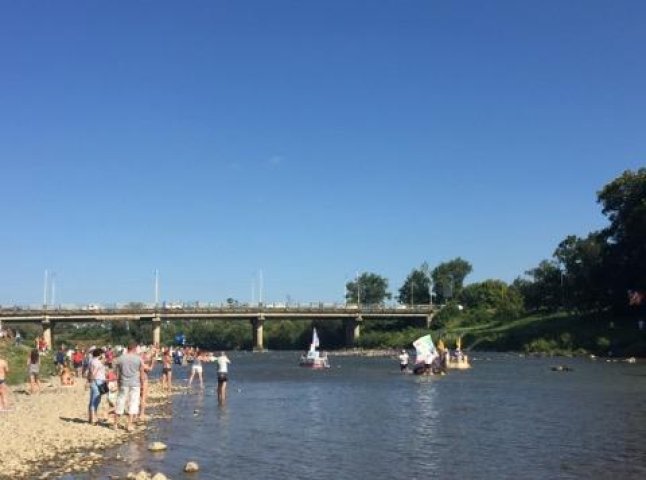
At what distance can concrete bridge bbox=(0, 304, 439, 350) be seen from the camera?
142 meters

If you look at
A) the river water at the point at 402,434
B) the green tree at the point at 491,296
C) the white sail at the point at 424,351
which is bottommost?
the river water at the point at 402,434

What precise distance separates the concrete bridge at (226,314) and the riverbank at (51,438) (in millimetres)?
109168

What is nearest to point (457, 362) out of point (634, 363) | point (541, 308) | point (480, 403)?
point (634, 363)

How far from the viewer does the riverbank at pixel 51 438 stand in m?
19.3

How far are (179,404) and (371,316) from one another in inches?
5025

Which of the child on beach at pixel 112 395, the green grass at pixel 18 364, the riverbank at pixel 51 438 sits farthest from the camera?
the green grass at pixel 18 364

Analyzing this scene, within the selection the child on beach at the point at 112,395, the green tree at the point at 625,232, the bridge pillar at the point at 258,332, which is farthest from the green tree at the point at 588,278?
the child on beach at the point at 112,395

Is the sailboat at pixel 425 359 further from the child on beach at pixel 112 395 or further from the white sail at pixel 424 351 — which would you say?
the child on beach at pixel 112 395

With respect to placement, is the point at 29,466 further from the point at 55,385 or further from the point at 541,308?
the point at 541,308

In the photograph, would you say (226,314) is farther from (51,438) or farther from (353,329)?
(51,438)

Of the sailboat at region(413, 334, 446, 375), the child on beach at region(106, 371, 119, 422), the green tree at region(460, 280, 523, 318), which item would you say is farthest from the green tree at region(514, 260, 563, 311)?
the child on beach at region(106, 371, 119, 422)

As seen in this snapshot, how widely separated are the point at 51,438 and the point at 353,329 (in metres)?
144

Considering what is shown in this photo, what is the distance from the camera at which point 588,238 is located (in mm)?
125125

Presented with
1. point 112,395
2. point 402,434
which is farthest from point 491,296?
point 402,434
